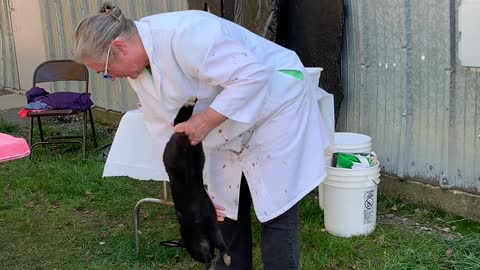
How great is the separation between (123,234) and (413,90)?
208 cm

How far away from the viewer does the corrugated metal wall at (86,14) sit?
Result: 6266 millimetres

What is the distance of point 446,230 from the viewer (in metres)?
3.69

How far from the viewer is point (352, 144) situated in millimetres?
3760

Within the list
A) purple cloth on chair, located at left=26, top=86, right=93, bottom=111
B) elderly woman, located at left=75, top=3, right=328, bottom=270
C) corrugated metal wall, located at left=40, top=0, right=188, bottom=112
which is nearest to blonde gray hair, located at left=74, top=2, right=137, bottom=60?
elderly woman, located at left=75, top=3, right=328, bottom=270

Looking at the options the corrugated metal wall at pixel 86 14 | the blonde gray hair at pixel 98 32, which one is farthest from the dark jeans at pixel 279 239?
the corrugated metal wall at pixel 86 14

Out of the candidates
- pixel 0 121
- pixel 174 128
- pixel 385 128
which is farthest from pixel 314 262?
pixel 0 121

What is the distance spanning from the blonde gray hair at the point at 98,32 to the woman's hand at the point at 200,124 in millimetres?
372

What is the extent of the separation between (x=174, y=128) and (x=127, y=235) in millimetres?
1931

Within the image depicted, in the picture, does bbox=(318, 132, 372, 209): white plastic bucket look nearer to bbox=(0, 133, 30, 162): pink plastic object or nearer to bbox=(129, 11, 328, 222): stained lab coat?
bbox=(129, 11, 328, 222): stained lab coat

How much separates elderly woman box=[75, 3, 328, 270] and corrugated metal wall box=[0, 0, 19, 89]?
7.56 metres

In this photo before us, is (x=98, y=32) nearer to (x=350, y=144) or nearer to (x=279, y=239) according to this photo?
(x=279, y=239)

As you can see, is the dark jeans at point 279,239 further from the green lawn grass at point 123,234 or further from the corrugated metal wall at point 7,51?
the corrugated metal wall at point 7,51

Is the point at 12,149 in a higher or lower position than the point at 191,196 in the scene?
higher

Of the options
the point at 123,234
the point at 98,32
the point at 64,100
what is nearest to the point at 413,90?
the point at 123,234
